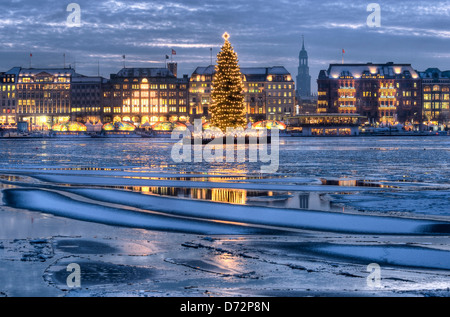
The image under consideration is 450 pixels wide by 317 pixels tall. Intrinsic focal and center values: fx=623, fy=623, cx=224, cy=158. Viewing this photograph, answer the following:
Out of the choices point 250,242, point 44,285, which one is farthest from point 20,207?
point 44,285

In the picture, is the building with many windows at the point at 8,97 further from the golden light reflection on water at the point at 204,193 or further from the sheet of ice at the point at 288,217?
the sheet of ice at the point at 288,217

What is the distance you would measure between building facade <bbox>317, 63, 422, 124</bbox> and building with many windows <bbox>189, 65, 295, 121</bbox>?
869 centimetres

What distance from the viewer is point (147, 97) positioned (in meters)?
154

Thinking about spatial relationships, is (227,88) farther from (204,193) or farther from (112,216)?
(112,216)

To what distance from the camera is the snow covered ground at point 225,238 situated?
7.09m

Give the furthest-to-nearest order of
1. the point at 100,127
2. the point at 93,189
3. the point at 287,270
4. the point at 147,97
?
the point at 147,97
the point at 100,127
the point at 93,189
the point at 287,270

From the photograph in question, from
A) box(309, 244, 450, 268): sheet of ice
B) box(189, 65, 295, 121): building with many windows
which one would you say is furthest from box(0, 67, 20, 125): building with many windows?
box(309, 244, 450, 268): sheet of ice

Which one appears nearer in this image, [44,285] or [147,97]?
[44,285]

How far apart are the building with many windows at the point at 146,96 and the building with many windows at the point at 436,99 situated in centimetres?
6223

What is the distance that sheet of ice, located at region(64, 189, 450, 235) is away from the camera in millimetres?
11047

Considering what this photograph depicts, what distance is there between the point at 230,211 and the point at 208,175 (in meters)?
10.4

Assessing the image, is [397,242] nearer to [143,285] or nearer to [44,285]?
[143,285]

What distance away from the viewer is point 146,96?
154 m

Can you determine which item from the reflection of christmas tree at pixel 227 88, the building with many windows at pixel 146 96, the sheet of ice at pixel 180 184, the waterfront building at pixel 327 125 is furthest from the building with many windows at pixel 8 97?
the sheet of ice at pixel 180 184
